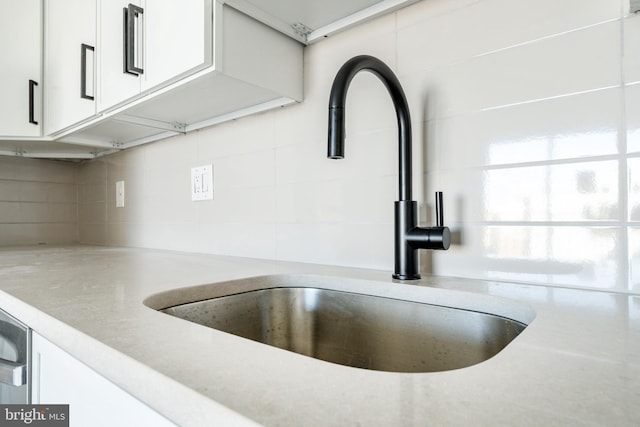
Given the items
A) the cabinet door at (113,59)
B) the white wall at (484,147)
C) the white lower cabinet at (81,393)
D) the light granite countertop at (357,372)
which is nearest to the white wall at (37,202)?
the cabinet door at (113,59)

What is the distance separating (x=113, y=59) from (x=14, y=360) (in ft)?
3.02

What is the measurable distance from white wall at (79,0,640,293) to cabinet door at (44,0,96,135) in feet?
1.96

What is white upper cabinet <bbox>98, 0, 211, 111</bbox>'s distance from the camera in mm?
848

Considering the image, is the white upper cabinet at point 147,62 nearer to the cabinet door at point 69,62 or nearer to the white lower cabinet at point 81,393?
the cabinet door at point 69,62

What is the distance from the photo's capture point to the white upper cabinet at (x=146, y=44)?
848 mm

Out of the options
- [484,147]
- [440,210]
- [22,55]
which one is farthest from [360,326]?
[22,55]

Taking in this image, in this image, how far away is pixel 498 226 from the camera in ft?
2.39

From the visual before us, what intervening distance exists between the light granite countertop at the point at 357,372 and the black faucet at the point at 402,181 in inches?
5.1

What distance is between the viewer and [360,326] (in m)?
0.75

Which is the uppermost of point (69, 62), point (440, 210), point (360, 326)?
point (69, 62)

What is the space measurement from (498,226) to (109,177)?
1.89 m

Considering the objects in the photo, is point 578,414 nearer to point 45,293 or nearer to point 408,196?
point 408,196

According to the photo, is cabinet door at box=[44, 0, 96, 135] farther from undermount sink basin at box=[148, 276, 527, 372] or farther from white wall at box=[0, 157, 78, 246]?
undermount sink basin at box=[148, 276, 527, 372]

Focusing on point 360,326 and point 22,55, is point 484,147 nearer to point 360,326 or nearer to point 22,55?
point 360,326
